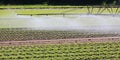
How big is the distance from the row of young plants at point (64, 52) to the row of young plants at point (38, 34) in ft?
6.97

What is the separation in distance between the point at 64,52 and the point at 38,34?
470 cm

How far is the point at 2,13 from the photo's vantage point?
105ft

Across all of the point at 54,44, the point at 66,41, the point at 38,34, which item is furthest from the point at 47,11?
the point at 54,44

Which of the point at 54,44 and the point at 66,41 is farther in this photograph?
the point at 66,41

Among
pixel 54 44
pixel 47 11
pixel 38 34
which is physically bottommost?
pixel 47 11

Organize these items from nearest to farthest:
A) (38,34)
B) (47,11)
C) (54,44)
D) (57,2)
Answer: (54,44) < (38,34) < (47,11) < (57,2)

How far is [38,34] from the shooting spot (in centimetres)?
2497

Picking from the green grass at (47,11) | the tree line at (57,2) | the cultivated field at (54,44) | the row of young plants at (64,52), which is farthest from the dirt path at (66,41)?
the tree line at (57,2)

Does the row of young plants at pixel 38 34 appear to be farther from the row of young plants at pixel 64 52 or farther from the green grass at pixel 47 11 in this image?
the green grass at pixel 47 11

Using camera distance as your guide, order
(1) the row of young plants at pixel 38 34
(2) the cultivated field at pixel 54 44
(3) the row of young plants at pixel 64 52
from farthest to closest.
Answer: (1) the row of young plants at pixel 38 34, (2) the cultivated field at pixel 54 44, (3) the row of young plants at pixel 64 52

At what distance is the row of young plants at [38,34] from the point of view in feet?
79.0

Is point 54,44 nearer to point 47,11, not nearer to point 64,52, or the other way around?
point 64,52

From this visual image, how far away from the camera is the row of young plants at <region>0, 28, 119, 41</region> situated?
24078mm

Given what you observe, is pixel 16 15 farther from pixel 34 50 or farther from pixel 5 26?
pixel 34 50
